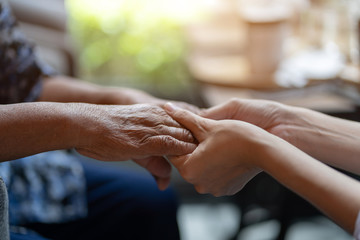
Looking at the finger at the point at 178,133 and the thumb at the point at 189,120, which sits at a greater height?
the thumb at the point at 189,120

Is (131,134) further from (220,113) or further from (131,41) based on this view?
(131,41)

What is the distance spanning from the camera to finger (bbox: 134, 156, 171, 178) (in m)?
1.09

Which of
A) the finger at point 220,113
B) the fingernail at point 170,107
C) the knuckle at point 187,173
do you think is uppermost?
the fingernail at point 170,107

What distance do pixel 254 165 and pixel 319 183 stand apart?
0.16m

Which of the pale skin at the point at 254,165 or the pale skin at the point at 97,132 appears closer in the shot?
the pale skin at the point at 254,165

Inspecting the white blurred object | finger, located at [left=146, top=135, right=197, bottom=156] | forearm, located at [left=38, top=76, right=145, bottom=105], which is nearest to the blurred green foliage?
the white blurred object

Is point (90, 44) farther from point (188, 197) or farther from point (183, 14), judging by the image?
point (188, 197)

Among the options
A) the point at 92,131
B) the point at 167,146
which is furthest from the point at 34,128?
the point at 167,146

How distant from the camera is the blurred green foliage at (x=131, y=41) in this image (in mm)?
2512

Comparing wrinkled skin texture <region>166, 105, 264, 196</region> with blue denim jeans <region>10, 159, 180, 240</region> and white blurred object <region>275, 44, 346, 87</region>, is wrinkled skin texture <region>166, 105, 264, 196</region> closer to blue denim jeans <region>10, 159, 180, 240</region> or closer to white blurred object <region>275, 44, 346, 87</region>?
blue denim jeans <region>10, 159, 180, 240</region>

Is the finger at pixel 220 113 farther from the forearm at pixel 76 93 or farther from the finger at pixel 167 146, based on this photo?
the forearm at pixel 76 93

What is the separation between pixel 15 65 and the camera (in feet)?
3.84

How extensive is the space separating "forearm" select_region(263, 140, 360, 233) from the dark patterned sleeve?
763 mm

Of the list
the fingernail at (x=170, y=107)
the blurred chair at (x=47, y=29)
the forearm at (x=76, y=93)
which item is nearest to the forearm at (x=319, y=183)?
the fingernail at (x=170, y=107)
